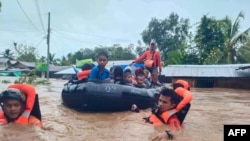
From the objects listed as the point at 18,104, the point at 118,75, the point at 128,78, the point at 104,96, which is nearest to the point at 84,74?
the point at 118,75

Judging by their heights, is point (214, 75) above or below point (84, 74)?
below

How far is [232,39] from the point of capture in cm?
2561

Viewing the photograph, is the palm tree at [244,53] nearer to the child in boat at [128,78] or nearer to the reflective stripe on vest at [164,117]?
the child in boat at [128,78]

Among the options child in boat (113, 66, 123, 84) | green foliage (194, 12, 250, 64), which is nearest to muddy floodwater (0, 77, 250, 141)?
child in boat (113, 66, 123, 84)

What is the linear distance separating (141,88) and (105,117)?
1.39 metres

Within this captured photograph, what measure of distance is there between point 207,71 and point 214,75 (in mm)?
1087

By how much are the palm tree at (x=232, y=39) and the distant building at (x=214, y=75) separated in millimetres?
2913

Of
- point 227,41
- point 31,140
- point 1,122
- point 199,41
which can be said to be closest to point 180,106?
point 31,140

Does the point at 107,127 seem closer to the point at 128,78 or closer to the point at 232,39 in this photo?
the point at 128,78

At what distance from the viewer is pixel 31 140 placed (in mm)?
4566

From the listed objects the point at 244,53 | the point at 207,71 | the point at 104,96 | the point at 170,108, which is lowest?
the point at 170,108

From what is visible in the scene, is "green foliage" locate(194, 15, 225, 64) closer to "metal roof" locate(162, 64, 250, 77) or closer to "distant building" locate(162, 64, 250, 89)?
"metal roof" locate(162, 64, 250, 77)

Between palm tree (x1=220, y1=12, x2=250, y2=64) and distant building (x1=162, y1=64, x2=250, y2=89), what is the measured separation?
115 inches

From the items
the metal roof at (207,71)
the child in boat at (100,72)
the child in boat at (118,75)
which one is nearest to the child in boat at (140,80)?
the child in boat at (118,75)
